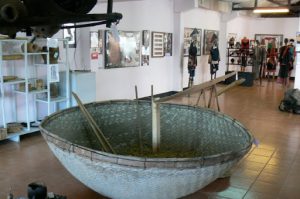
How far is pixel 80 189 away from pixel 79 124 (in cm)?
84

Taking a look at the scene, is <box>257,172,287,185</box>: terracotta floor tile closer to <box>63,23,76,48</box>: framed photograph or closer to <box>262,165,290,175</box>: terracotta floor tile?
<box>262,165,290,175</box>: terracotta floor tile

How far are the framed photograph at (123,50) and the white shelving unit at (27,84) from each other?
50.2 inches

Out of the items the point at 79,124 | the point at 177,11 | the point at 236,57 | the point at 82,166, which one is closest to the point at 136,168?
the point at 82,166

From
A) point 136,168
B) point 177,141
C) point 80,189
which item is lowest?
point 80,189

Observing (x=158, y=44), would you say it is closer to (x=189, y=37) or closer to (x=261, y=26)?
(x=189, y=37)

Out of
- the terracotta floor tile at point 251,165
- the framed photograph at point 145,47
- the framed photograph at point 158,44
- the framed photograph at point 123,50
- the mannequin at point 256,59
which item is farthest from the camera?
the mannequin at point 256,59

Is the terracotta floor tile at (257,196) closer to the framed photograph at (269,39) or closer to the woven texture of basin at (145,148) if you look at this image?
the woven texture of basin at (145,148)

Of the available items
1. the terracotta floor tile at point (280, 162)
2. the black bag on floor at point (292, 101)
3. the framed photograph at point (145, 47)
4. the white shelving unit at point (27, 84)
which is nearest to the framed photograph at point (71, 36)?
the white shelving unit at point (27, 84)

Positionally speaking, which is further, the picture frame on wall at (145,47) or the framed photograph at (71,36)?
the picture frame on wall at (145,47)

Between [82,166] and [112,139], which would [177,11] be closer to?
[112,139]

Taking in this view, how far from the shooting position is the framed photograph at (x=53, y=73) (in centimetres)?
538

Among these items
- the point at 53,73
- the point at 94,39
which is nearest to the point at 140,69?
the point at 94,39

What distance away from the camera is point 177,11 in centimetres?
905

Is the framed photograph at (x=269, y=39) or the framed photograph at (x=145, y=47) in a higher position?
the framed photograph at (x=269, y=39)
